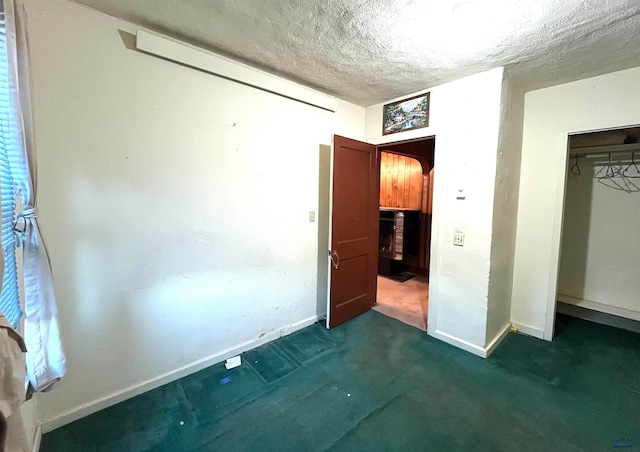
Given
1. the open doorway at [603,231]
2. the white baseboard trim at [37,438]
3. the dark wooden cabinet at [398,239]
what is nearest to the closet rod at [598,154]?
the open doorway at [603,231]

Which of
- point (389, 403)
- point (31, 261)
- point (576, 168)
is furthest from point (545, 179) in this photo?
point (31, 261)

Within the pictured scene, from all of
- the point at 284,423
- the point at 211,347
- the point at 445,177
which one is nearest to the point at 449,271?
the point at 445,177

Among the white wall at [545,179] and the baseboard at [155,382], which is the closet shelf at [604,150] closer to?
the white wall at [545,179]

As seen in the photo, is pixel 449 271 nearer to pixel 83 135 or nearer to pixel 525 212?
pixel 525 212

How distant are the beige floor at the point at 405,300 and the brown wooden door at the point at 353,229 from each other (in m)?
0.29

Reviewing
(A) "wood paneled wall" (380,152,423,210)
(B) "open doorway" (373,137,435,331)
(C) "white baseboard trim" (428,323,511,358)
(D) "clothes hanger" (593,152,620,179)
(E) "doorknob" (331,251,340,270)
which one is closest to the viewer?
(C) "white baseboard trim" (428,323,511,358)

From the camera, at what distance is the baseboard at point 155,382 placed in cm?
162

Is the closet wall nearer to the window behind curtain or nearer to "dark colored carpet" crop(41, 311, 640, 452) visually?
"dark colored carpet" crop(41, 311, 640, 452)

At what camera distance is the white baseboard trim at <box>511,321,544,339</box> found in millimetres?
2619

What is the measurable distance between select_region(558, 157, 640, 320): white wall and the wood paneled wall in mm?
2049

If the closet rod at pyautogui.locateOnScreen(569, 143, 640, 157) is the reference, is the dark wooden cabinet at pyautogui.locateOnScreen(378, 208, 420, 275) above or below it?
below

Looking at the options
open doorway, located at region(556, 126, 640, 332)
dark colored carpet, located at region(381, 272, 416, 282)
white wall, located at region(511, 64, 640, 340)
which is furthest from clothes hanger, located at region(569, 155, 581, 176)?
dark colored carpet, located at region(381, 272, 416, 282)

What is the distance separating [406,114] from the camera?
8.98 feet

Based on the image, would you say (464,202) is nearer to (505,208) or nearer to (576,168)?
(505,208)
